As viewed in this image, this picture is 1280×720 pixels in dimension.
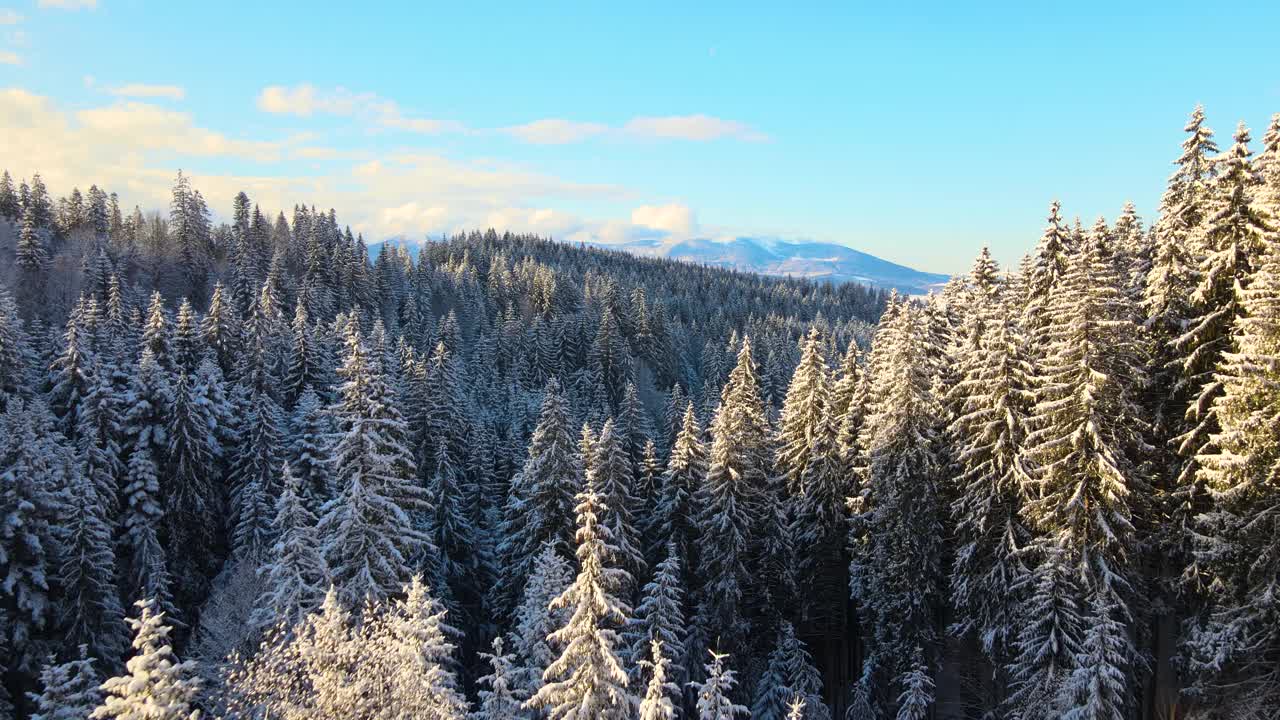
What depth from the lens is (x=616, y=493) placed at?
32156 millimetres

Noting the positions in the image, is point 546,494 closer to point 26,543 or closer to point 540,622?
point 540,622

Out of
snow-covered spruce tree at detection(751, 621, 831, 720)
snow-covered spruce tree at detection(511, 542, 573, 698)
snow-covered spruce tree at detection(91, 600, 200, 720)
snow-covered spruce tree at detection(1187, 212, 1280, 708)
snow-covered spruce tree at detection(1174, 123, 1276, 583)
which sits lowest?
snow-covered spruce tree at detection(751, 621, 831, 720)

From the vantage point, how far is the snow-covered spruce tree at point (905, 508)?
2623 centimetres

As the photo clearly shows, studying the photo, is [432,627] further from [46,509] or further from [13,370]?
[13,370]

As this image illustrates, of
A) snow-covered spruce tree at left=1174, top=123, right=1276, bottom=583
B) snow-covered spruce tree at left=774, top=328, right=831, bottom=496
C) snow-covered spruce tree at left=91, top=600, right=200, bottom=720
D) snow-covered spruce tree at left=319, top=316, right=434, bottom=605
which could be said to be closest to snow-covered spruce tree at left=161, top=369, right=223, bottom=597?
snow-covered spruce tree at left=319, top=316, right=434, bottom=605

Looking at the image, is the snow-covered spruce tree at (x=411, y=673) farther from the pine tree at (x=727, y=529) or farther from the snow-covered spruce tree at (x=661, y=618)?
the pine tree at (x=727, y=529)

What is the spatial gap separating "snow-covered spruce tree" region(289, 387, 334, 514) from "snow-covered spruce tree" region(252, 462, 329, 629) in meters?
8.28

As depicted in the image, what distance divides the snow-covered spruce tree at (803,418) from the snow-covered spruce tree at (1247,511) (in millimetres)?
15848

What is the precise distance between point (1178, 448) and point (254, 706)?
84.5 feet

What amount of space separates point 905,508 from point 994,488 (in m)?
3.41

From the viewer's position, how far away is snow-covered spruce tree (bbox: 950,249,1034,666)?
23.5 meters

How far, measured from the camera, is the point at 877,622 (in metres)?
27.8

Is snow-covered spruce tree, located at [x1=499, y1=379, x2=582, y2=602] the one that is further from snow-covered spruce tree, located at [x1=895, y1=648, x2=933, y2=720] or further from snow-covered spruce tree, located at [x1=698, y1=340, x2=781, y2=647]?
snow-covered spruce tree, located at [x1=895, y1=648, x2=933, y2=720]

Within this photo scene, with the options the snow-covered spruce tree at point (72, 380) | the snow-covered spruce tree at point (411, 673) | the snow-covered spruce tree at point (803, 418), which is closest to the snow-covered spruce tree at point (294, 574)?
the snow-covered spruce tree at point (411, 673)
